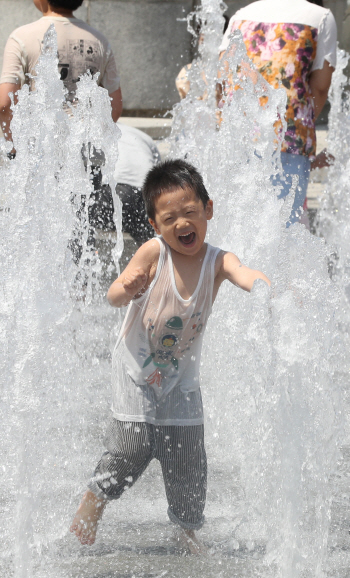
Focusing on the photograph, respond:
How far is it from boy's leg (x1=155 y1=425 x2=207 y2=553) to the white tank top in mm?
34

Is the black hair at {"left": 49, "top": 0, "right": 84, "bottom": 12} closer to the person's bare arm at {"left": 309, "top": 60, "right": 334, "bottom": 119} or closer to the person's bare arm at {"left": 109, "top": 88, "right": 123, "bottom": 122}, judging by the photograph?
the person's bare arm at {"left": 109, "top": 88, "right": 123, "bottom": 122}

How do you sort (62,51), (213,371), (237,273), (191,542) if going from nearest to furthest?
(237,273), (191,542), (213,371), (62,51)

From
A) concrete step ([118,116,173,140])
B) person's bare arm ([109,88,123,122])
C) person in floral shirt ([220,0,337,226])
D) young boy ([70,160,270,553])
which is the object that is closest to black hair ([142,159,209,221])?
→ young boy ([70,160,270,553])

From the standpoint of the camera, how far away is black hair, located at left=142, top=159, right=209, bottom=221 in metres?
2.23

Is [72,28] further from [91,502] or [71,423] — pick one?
[91,502]

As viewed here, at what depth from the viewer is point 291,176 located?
3.60 metres

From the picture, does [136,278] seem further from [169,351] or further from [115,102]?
[115,102]

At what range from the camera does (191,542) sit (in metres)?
2.35

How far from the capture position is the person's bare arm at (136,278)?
2.14 meters

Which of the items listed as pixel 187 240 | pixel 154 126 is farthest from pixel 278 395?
pixel 154 126

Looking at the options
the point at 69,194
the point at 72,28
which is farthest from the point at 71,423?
the point at 72,28

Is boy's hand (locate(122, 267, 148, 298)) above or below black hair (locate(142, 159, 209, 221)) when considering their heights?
below

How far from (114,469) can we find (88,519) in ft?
0.60

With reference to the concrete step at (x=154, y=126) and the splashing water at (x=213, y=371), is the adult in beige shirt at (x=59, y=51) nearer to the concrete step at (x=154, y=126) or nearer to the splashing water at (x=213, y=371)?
the splashing water at (x=213, y=371)
